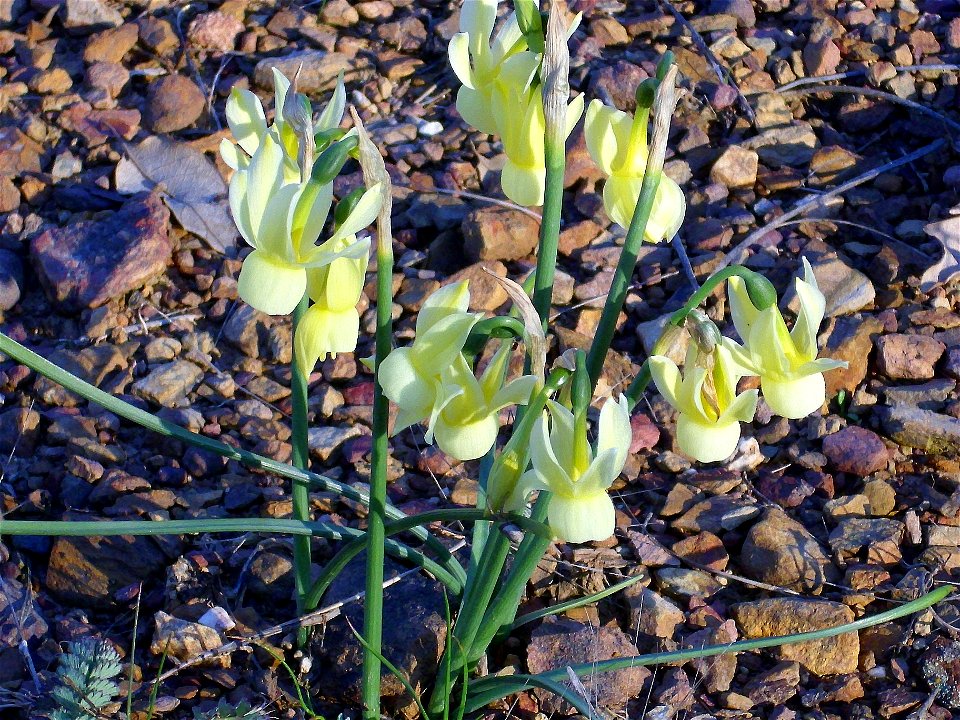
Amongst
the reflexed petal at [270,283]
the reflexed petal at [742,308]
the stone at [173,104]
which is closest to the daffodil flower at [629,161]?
the reflexed petal at [742,308]

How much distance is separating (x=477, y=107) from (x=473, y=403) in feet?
1.59

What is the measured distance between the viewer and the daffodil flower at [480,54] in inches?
60.5

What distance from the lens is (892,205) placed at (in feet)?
9.71

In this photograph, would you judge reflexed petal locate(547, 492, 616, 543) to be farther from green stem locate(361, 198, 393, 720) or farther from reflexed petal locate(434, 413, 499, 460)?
green stem locate(361, 198, 393, 720)

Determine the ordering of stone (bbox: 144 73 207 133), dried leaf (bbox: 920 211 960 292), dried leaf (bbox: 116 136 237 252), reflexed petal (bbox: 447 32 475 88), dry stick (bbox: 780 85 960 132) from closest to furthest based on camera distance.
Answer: reflexed petal (bbox: 447 32 475 88)
dried leaf (bbox: 920 211 960 292)
dried leaf (bbox: 116 136 237 252)
dry stick (bbox: 780 85 960 132)
stone (bbox: 144 73 207 133)

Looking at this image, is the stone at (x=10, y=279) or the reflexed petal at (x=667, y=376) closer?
the reflexed petal at (x=667, y=376)

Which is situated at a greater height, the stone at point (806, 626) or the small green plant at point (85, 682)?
the small green plant at point (85, 682)

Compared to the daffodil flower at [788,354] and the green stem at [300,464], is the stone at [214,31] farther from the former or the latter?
the daffodil flower at [788,354]

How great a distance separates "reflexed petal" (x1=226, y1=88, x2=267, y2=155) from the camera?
162 centimetres

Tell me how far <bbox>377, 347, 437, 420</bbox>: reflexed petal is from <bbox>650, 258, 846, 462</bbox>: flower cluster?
302 millimetres

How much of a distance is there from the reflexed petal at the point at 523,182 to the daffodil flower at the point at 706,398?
365 millimetres

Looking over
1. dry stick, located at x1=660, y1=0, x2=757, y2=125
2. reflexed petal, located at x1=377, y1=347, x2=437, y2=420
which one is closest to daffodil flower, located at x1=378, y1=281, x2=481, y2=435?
reflexed petal, located at x1=377, y1=347, x2=437, y2=420

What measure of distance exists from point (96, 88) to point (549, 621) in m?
2.36

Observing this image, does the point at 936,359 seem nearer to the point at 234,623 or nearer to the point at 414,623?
the point at 414,623
